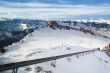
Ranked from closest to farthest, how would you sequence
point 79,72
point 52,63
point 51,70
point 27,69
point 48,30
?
point 27,69, point 51,70, point 52,63, point 79,72, point 48,30

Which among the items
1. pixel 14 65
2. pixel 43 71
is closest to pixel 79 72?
pixel 43 71

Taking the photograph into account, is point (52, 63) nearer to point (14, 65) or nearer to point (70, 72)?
point (70, 72)

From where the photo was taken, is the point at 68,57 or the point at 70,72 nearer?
the point at 70,72

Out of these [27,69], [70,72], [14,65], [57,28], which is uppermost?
[14,65]

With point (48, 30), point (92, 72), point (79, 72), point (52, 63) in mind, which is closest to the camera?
point (52, 63)

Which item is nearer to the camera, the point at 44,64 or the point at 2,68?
the point at 2,68

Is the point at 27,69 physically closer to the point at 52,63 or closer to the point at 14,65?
the point at 52,63

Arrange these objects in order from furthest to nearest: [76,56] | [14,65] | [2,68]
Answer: [76,56], [14,65], [2,68]

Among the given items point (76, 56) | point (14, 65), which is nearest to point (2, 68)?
point (14, 65)

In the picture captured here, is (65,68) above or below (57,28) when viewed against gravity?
above
